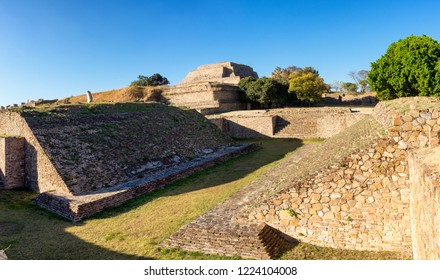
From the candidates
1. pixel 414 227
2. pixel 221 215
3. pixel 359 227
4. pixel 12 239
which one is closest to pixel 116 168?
pixel 12 239

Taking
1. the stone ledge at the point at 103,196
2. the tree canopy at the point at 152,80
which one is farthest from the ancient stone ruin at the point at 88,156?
the tree canopy at the point at 152,80

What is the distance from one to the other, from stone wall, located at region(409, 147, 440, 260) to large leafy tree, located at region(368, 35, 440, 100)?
1906 cm

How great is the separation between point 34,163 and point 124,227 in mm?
5652

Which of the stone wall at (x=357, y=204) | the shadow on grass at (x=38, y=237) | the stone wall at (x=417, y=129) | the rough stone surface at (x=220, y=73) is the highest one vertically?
the rough stone surface at (x=220, y=73)

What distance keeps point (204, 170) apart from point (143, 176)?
3.04 metres

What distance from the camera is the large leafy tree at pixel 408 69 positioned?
20938mm

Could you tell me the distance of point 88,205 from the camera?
914 centimetres

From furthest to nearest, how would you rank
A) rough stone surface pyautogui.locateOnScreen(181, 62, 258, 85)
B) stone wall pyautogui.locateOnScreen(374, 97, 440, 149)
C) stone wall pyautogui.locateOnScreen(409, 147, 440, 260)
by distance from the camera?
rough stone surface pyautogui.locateOnScreen(181, 62, 258, 85), stone wall pyautogui.locateOnScreen(374, 97, 440, 149), stone wall pyautogui.locateOnScreen(409, 147, 440, 260)

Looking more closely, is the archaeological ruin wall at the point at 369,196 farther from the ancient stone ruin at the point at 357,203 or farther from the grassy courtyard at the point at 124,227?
the grassy courtyard at the point at 124,227

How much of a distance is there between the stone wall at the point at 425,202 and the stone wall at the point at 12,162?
1281 cm

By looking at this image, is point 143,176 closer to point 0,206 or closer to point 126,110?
point 0,206

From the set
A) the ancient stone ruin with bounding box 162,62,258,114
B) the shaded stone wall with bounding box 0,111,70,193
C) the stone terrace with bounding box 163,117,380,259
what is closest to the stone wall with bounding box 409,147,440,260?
the stone terrace with bounding box 163,117,380,259

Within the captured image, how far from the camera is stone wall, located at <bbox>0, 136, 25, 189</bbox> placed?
11.6 m

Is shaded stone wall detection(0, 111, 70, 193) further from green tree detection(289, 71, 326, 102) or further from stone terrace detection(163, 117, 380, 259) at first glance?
green tree detection(289, 71, 326, 102)
